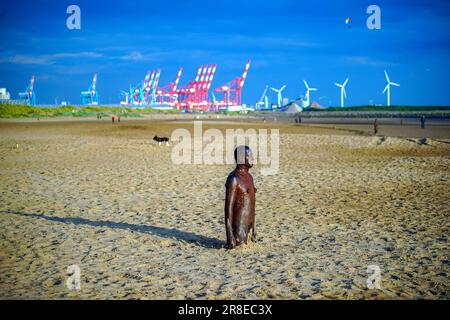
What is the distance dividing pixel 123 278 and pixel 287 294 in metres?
1.85

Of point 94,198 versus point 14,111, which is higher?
point 14,111

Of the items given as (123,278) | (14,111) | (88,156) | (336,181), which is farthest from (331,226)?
(14,111)

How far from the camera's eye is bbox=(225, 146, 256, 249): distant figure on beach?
19.2ft

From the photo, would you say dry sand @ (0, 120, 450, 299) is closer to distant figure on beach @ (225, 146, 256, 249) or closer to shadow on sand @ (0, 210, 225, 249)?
shadow on sand @ (0, 210, 225, 249)

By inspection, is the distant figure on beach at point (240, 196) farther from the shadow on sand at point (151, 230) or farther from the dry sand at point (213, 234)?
the shadow on sand at point (151, 230)

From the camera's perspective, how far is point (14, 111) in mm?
62344

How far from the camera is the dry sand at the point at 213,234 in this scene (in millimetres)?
4953

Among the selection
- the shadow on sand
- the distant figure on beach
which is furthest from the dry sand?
the distant figure on beach

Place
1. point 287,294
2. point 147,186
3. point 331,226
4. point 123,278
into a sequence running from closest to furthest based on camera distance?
1. point 287,294
2. point 123,278
3. point 331,226
4. point 147,186

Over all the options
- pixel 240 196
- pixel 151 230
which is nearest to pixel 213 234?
pixel 151 230

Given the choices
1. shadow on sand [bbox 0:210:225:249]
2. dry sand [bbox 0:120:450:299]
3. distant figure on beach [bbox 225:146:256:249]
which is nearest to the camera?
dry sand [bbox 0:120:450:299]

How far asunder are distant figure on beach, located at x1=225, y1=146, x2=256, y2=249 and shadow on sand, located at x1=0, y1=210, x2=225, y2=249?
0.53 meters
